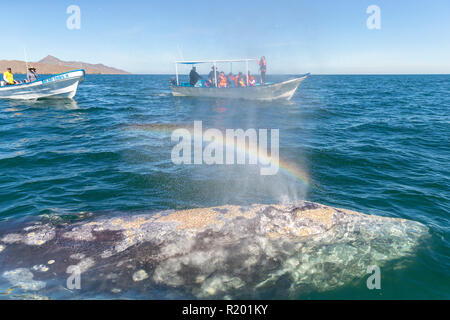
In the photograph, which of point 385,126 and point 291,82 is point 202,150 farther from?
point 291,82

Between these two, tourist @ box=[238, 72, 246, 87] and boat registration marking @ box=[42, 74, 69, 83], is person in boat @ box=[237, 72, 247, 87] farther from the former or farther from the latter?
boat registration marking @ box=[42, 74, 69, 83]

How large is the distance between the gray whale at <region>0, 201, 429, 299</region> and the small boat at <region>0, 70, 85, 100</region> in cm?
2604

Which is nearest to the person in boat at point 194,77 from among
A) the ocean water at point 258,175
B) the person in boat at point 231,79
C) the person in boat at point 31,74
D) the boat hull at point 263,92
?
the boat hull at point 263,92

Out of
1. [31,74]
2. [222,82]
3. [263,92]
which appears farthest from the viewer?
[222,82]

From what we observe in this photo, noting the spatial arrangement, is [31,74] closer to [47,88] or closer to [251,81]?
[47,88]

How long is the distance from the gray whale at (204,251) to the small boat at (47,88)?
1025 inches

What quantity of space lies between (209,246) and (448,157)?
12700 millimetres

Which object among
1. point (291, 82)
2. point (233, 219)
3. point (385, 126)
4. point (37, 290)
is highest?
point (291, 82)

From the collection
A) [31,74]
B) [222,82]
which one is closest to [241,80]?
[222,82]

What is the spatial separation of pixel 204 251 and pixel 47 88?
30523 mm

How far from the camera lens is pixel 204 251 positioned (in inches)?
207

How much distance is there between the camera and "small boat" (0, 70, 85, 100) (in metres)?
27.2

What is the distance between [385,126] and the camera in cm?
1828

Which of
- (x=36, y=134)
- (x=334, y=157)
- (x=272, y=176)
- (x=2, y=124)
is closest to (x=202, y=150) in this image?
(x=272, y=176)
